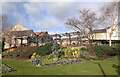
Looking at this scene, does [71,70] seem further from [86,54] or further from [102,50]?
[102,50]

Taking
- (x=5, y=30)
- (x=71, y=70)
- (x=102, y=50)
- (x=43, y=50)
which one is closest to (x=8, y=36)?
(x=5, y=30)

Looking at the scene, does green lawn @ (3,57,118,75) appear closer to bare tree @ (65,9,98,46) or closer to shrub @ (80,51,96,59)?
shrub @ (80,51,96,59)

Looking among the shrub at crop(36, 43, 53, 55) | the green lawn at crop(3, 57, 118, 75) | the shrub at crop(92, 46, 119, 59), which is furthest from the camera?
the shrub at crop(36, 43, 53, 55)

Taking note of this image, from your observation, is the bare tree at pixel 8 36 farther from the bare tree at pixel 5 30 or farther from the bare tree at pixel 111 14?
the bare tree at pixel 111 14

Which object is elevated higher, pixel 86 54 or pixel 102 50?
pixel 102 50

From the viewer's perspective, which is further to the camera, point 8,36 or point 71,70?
point 8,36

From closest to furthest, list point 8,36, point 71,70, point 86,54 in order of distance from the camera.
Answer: point 71,70 < point 86,54 < point 8,36

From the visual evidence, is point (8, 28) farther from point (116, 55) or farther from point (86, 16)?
point (116, 55)

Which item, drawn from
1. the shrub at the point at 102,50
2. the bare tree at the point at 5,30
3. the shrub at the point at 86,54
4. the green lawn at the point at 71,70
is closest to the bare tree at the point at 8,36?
the bare tree at the point at 5,30

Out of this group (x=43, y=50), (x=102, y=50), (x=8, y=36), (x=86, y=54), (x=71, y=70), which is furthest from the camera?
(x=8, y=36)

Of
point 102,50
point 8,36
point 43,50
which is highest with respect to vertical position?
point 8,36

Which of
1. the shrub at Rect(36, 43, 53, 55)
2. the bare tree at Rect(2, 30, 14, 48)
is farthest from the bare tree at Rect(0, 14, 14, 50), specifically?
the shrub at Rect(36, 43, 53, 55)

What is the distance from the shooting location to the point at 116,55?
29.3 feet

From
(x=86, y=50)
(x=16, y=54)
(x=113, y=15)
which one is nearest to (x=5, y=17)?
(x=16, y=54)
